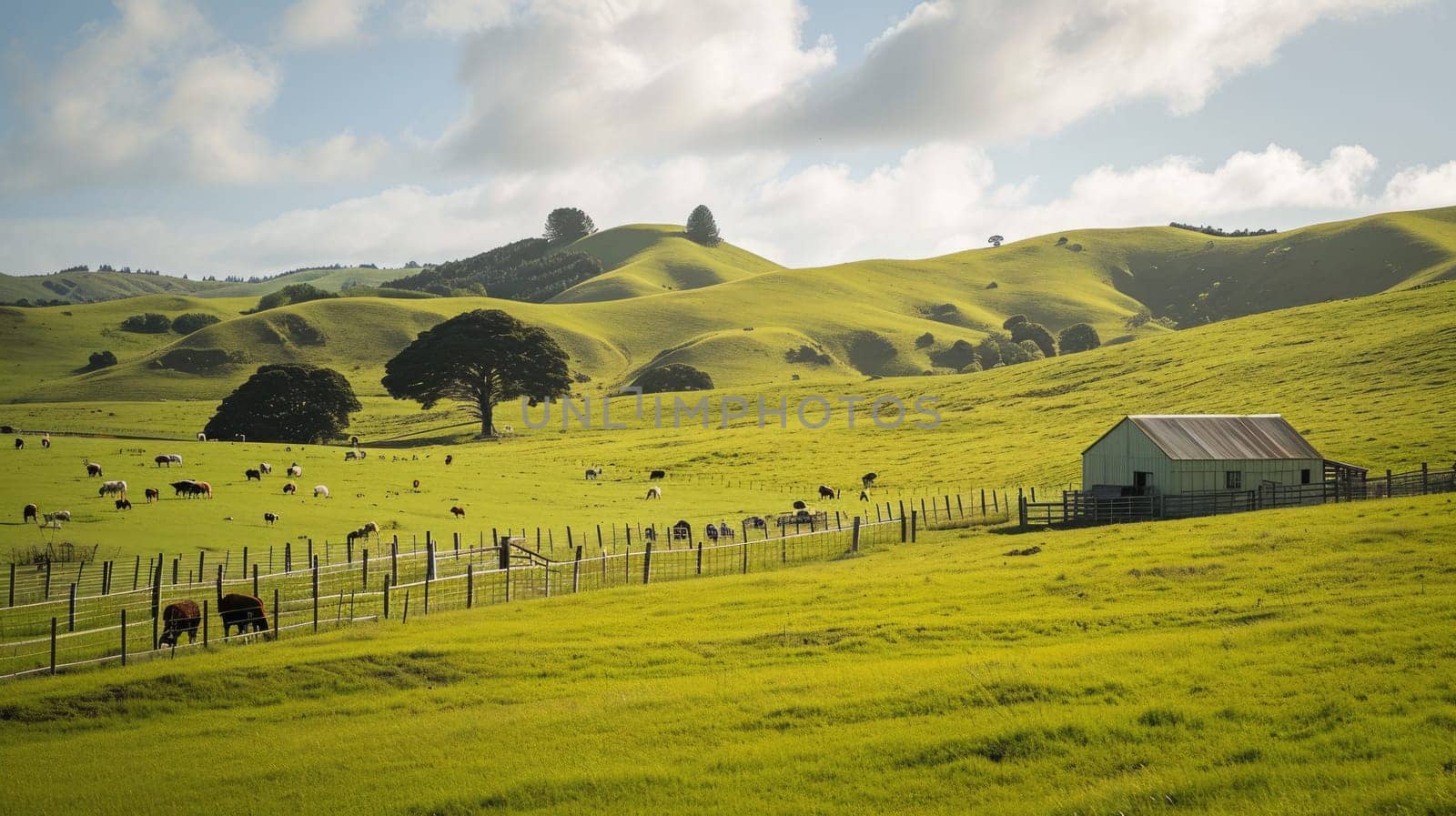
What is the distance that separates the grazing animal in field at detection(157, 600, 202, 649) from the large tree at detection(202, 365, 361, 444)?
7674 centimetres

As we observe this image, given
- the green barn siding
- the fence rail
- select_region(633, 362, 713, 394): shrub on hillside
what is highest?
select_region(633, 362, 713, 394): shrub on hillside

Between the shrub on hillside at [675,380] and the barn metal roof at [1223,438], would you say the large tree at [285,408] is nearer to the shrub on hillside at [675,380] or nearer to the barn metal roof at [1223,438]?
the shrub on hillside at [675,380]

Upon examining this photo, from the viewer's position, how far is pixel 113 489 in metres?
50.8

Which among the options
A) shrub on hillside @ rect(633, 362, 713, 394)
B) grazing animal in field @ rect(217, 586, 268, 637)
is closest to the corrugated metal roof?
grazing animal in field @ rect(217, 586, 268, 637)

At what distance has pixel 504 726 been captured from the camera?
57.2ft

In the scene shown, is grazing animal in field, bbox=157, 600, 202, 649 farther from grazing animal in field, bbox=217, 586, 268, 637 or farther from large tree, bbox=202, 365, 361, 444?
large tree, bbox=202, 365, 361, 444

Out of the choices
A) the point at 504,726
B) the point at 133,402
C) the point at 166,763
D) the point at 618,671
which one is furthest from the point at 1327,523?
the point at 133,402

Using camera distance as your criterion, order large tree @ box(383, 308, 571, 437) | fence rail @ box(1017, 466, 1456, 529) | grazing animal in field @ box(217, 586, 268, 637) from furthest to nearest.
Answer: large tree @ box(383, 308, 571, 437), fence rail @ box(1017, 466, 1456, 529), grazing animal in field @ box(217, 586, 268, 637)

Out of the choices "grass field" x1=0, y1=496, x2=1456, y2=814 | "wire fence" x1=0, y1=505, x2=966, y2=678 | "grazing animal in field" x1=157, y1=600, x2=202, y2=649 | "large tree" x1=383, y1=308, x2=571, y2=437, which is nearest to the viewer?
"grass field" x1=0, y1=496, x2=1456, y2=814

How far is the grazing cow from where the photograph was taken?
50.3 meters

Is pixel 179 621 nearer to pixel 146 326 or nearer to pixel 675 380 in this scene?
pixel 675 380

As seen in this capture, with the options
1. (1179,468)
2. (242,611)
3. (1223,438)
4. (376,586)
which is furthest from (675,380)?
(242,611)

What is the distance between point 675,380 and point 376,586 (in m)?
111

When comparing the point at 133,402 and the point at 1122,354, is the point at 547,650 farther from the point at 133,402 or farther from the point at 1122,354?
the point at 133,402
